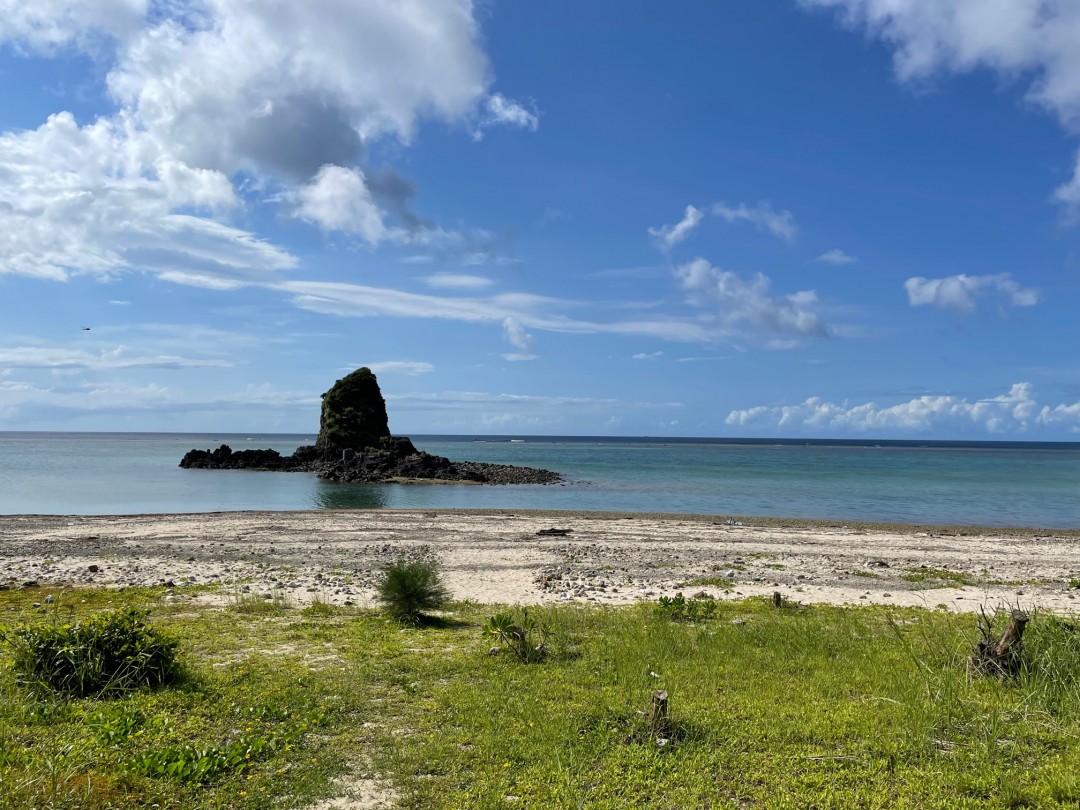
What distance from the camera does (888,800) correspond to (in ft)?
21.6

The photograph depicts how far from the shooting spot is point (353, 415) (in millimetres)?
98500

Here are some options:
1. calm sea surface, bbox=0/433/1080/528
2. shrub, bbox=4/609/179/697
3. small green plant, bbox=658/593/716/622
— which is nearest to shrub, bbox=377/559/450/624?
small green plant, bbox=658/593/716/622

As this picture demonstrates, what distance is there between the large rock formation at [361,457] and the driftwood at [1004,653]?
218ft

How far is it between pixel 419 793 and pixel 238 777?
6.16 feet

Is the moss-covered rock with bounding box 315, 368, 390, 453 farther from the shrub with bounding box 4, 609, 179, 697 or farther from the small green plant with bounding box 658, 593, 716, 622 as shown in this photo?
the shrub with bounding box 4, 609, 179, 697

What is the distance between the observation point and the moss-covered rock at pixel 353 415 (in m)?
97.0

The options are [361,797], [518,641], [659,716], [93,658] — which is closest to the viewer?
[361,797]

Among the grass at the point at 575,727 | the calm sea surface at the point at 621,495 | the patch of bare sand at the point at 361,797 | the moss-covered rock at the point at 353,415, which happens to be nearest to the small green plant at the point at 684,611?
the grass at the point at 575,727

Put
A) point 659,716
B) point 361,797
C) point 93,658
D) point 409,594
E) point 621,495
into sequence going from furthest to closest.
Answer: point 621,495 < point 409,594 < point 93,658 < point 659,716 < point 361,797

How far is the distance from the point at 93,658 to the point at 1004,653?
→ 41.8ft

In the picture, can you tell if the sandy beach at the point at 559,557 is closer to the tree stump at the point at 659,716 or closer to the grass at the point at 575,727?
the grass at the point at 575,727

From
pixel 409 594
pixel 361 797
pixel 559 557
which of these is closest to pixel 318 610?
pixel 409 594

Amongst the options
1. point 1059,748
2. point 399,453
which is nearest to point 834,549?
point 1059,748

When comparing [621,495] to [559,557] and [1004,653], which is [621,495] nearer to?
[559,557]
